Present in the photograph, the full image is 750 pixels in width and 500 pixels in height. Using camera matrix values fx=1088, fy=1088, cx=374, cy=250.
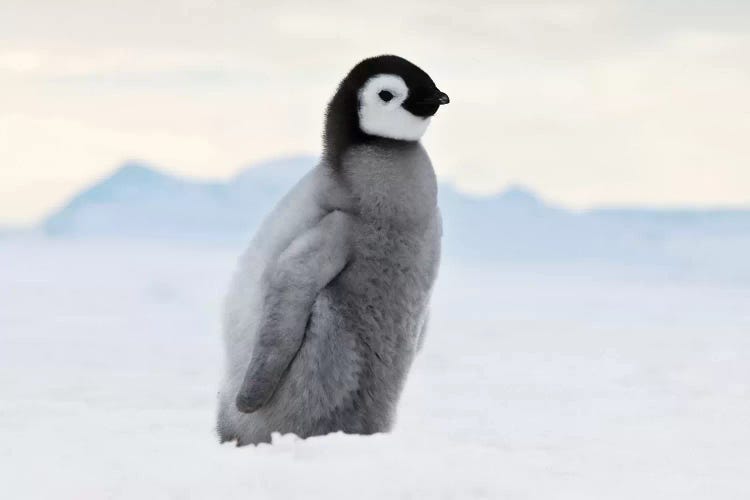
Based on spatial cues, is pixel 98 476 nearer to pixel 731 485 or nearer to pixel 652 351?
pixel 731 485

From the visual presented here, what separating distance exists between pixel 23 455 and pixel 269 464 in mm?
1045

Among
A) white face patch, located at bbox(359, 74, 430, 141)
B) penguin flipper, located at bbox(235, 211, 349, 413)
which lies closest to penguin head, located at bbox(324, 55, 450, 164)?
white face patch, located at bbox(359, 74, 430, 141)

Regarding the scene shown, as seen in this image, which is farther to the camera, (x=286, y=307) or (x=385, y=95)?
(x=385, y=95)

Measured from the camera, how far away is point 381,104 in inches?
135

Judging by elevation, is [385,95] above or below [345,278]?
above

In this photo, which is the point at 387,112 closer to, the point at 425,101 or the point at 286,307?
the point at 425,101

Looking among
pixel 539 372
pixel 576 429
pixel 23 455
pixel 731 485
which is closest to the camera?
pixel 731 485

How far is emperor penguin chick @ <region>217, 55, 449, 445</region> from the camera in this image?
3.34 m

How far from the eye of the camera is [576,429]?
4.54m

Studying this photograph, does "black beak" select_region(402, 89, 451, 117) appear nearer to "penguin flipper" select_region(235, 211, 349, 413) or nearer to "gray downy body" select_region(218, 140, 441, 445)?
"gray downy body" select_region(218, 140, 441, 445)

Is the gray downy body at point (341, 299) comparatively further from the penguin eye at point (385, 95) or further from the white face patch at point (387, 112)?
the penguin eye at point (385, 95)

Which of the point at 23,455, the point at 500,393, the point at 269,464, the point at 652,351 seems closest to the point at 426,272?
the point at 269,464

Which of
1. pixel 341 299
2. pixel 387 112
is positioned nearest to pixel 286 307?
pixel 341 299

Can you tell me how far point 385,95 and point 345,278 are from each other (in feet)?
1.94
